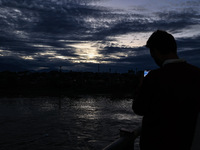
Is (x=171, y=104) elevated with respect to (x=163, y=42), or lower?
lower

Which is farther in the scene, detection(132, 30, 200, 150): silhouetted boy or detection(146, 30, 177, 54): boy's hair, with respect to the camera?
detection(146, 30, 177, 54): boy's hair

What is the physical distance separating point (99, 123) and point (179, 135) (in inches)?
622

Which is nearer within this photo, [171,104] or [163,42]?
[171,104]

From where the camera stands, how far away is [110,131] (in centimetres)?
1395

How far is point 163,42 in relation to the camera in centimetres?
160

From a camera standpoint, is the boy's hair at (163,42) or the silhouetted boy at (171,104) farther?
the boy's hair at (163,42)

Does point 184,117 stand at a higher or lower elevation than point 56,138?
higher

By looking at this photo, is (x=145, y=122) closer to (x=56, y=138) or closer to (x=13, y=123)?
(x=56, y=138)

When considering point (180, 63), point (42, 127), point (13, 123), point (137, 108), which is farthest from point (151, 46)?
point (13, 123)

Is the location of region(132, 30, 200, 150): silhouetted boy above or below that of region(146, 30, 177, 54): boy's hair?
below

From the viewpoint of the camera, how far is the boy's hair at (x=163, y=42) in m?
1.60

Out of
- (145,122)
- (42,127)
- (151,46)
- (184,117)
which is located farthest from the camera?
(42,127)

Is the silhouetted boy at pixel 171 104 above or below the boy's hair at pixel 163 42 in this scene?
below

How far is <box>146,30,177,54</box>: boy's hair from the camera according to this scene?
5.25 feet
